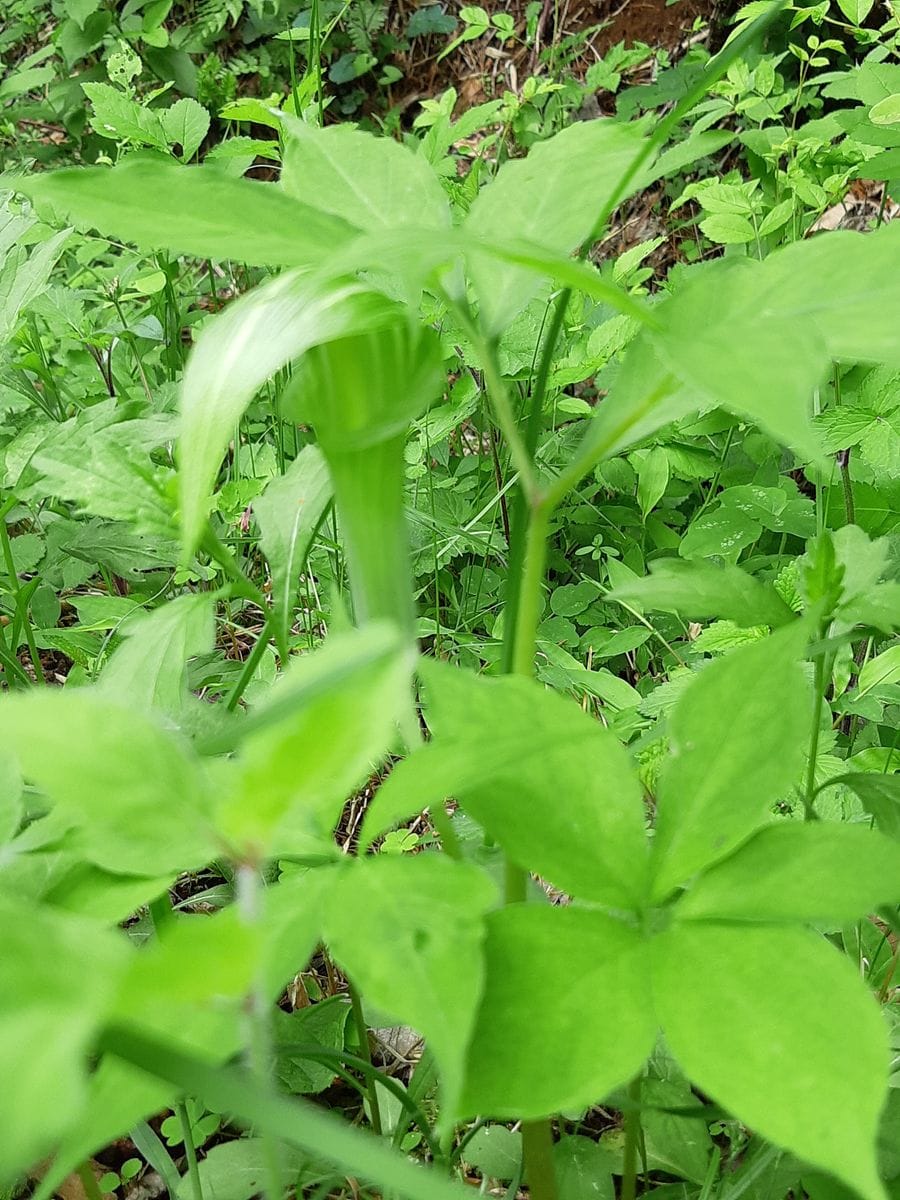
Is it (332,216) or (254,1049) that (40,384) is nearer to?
(332,216)

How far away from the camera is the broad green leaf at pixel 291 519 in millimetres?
722

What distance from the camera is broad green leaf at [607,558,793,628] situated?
2.10ft

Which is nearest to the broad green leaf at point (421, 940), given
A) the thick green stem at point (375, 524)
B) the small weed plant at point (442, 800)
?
the small weed plant at point (442, 800)

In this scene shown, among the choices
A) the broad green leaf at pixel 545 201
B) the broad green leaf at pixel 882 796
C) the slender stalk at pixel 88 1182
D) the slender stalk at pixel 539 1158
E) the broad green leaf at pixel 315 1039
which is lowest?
the broad green leaf at pixel 315 1039

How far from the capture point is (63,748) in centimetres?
31

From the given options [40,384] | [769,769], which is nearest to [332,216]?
[769,769]

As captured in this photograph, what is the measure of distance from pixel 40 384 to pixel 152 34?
8.05ft

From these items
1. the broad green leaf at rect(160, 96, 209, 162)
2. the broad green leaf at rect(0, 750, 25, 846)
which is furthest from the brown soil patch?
the broad green leaf at rect(0, 750, 25, 846)

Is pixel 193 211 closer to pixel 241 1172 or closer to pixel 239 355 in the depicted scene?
pixel 239 355

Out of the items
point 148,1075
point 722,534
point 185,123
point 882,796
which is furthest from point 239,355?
point 185,123

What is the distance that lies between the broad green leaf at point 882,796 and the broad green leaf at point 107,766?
0.45 meters

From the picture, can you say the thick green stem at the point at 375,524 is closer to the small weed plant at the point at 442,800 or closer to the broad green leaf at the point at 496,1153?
the small weed plant at the point at 442,800

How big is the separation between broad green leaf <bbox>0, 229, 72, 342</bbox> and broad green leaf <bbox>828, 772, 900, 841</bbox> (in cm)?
91

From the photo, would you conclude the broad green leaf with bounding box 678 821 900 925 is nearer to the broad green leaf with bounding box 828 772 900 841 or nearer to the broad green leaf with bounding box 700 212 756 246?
the broad green leaf with bounding box 828 772 900 841
